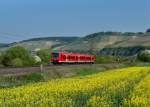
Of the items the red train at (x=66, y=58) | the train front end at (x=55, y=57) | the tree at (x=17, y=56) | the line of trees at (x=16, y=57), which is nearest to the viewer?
the train front end at (x=55, y=57)

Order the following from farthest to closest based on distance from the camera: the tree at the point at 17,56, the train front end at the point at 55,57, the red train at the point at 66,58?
the tree at the point at 17,56 < the red train at the point at 66,58 < the train front end at the point at 55,57

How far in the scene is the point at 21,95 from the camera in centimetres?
2250

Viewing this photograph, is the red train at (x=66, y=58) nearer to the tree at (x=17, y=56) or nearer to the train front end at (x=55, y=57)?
the train front end at (x=55, y=57)

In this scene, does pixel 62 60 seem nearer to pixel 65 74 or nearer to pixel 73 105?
pixel 65 74

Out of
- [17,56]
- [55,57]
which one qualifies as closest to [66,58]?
[55,57]

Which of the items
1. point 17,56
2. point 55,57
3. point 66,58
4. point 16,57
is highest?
point 55,57

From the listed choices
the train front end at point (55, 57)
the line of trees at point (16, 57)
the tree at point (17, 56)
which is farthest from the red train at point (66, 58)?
the tree at point (17, 56)

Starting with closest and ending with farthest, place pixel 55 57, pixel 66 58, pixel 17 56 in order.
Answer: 1. pixel 55 57
2. pixel 66 58
3. pixel 17 56

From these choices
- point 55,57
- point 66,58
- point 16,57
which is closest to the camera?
point 55,57

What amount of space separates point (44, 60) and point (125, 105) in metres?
90.5

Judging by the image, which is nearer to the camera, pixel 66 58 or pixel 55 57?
pixel 55 57

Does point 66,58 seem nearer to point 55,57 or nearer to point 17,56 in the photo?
point 55,57

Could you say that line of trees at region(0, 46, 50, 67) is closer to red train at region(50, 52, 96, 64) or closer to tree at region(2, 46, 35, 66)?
tree at region(2, 46, 35, 66)

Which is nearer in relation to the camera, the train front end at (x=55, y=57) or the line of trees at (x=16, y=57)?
the train front end at (x=55, y=57)
